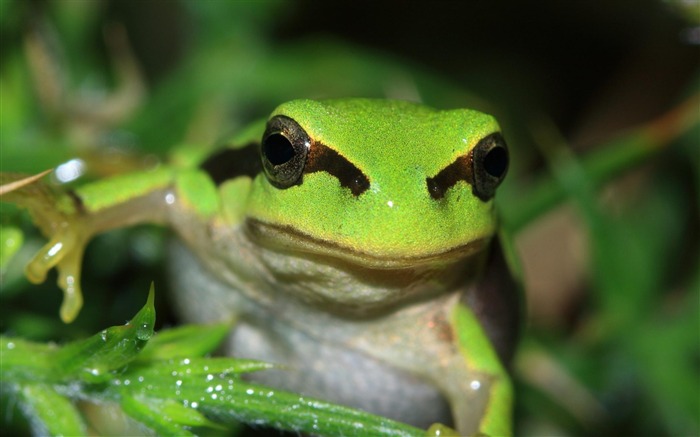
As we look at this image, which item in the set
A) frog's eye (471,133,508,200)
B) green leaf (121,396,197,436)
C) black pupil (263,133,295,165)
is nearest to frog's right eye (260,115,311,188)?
black pupil (263,133,295,165)

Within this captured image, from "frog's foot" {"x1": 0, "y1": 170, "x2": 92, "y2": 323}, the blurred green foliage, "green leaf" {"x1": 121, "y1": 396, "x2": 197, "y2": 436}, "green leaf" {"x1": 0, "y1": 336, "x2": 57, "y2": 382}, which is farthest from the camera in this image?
the blurred green foliage

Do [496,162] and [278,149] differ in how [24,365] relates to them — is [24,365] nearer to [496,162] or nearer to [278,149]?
[278,149]

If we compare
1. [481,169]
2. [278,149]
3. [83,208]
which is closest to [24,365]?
[83,208]

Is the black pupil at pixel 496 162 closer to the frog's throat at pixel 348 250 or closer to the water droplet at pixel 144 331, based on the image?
the frog's throat at pixel 348 250

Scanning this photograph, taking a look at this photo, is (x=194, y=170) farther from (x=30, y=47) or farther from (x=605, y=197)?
(x=605, y=197)

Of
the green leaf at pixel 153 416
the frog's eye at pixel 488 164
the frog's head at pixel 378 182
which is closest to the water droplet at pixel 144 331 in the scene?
the green leaf at pixel 153 416

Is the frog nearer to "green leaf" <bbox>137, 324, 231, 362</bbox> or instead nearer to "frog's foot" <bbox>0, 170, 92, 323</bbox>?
"frog's foot" <bbox>0, 170, 92, 323</bbox>

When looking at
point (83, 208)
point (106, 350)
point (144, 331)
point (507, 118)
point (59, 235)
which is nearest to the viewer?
point (144, 331)
